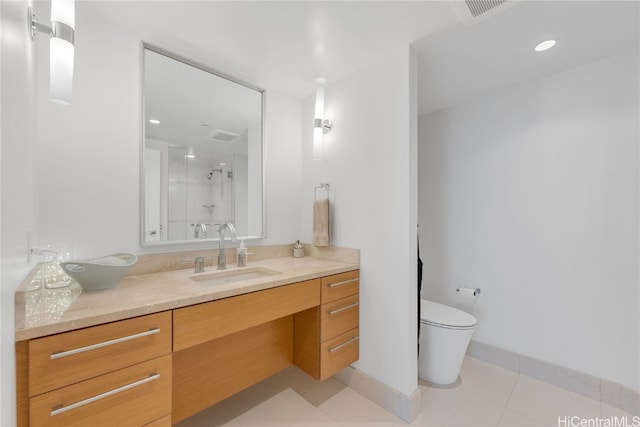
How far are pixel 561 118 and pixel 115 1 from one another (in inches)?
107

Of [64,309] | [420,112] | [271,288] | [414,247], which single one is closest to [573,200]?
[414,247]

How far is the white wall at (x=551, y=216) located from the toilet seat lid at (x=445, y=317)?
0.39 m

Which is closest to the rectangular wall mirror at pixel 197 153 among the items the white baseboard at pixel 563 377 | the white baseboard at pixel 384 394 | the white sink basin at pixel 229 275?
the white sink basin at pixel 229 275

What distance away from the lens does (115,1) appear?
125cm

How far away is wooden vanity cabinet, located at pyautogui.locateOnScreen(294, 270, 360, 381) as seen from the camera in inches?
62.2

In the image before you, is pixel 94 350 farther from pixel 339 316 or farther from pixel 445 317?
pixel 445 317

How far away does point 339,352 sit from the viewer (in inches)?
65.3

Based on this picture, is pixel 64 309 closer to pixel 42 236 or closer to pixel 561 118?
pixel 42 236

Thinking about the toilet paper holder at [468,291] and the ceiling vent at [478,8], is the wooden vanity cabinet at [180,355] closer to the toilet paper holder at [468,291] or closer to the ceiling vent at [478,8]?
the toilet paper holder at [468,291]

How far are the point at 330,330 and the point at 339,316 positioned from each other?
0.33 feet

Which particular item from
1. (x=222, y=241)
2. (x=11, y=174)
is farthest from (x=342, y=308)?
(x=11, y=174)

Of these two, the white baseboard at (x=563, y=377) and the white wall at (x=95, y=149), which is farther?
the white baseboard at (x=563, y=377)

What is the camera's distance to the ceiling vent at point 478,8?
122 centimetres

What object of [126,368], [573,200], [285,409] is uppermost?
[573,200]
